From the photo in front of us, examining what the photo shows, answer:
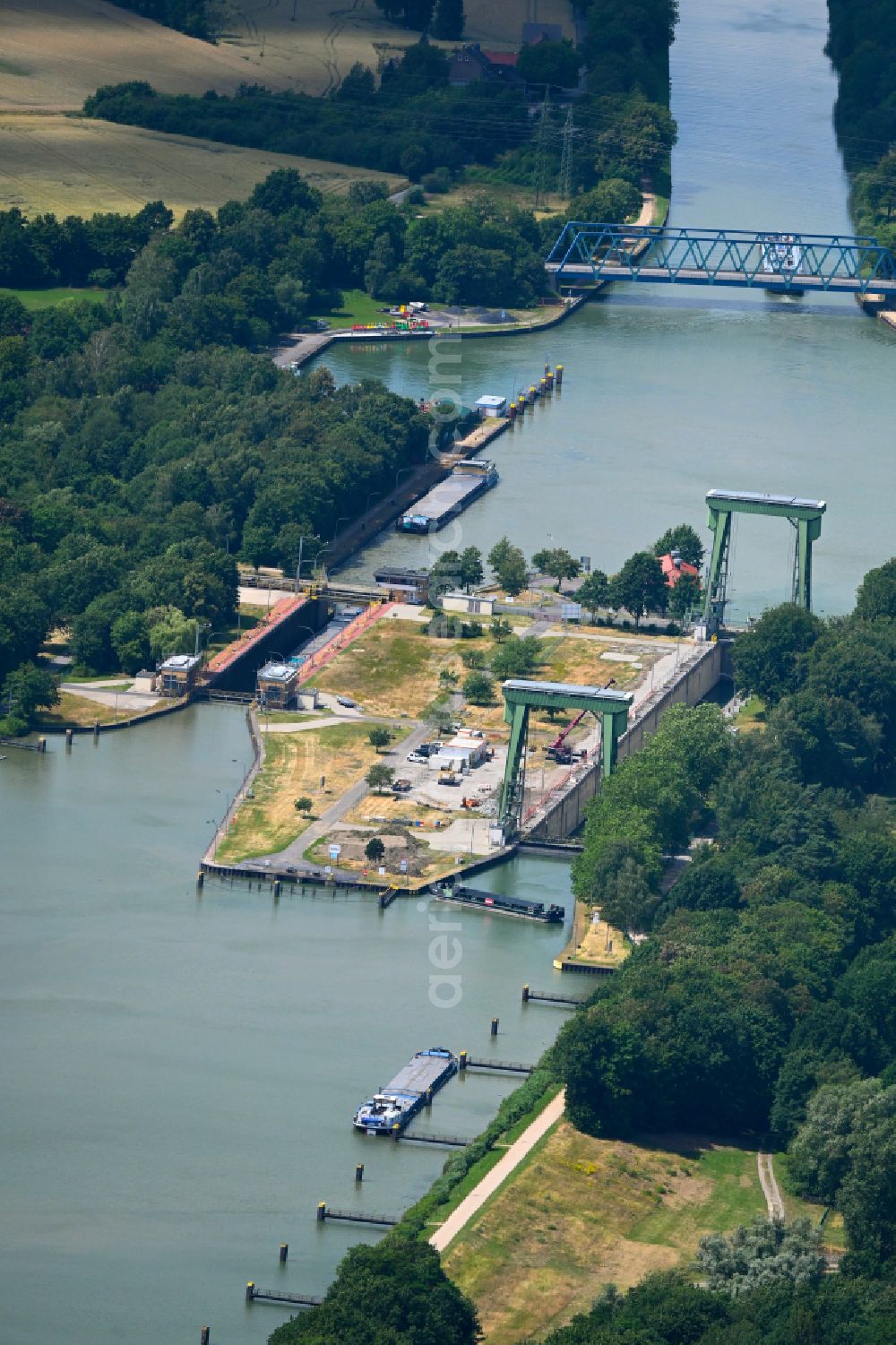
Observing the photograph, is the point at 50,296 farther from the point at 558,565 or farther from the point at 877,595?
the point at 877,595

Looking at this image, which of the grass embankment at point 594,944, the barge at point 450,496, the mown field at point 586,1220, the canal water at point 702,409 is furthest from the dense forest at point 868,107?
the mown field at point 586,1220

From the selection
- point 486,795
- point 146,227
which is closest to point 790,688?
point 486,795

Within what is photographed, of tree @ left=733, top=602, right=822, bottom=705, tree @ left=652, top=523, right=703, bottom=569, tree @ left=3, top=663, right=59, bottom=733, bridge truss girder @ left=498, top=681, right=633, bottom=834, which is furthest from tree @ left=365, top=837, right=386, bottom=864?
tree @ left=652, top=523, right=703, bottom=569

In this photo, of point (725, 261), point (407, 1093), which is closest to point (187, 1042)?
point (407, 1093)

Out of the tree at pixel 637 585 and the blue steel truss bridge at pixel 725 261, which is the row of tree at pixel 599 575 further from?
the blue steel truss bridge at pixel 725 261

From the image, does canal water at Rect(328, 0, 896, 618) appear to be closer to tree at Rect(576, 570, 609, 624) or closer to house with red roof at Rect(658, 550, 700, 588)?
house with red roof at Rect(658, 550, 700, 588)
